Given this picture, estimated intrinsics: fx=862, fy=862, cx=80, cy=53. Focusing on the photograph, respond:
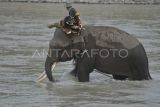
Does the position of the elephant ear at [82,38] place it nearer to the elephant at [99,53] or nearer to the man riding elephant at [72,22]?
the elephant at [99,53]

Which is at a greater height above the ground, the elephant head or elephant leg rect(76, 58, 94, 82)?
the elephant head

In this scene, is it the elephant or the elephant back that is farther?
the elephant back

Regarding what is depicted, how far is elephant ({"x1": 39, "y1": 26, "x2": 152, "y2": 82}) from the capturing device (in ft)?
54.0

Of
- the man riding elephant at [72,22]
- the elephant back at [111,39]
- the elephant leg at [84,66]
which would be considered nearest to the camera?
the man riding elephant at [72,22]

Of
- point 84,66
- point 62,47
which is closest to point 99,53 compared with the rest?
Result: point 84,66

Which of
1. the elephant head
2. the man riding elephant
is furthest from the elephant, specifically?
the man riding elephant

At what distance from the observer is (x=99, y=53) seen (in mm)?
16656

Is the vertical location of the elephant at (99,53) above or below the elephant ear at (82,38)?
below

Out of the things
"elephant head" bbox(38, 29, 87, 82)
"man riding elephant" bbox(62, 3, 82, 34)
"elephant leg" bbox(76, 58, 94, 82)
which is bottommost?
"elephant leg" bbox(76, 58, 94, 82)

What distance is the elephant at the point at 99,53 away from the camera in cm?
1647

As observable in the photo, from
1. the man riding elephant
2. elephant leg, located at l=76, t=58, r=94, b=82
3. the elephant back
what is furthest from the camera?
the elephant back

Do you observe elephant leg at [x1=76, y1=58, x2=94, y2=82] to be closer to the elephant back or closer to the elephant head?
the elephant head

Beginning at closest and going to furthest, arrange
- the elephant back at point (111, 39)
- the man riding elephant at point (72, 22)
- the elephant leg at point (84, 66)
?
the man riding elephant at point (72, 22) < the elephant leg at point (84, 66) < the elephant back at point (111, 39)

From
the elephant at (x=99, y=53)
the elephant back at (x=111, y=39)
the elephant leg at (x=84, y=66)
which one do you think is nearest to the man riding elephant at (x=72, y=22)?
the elephant at (x=99, y=53)
